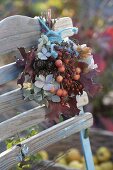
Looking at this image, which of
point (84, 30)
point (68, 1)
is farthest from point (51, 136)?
point (68, 1)

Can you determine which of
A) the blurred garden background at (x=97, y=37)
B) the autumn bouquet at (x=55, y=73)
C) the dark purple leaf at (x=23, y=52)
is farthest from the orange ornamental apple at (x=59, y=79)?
the blurred garden background at (x=97, y=37)

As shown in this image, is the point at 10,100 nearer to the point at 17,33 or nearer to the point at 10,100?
the point at 10,100

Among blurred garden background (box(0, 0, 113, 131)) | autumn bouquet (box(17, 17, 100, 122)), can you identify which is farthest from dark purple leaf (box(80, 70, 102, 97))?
blurred garden background (box(0, 0, 113, 131))

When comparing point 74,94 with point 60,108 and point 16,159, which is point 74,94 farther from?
point 16,159

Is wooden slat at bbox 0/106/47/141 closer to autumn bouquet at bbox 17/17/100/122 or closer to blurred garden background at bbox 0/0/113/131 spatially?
autumn bouquet at bbox 17/17/100/122

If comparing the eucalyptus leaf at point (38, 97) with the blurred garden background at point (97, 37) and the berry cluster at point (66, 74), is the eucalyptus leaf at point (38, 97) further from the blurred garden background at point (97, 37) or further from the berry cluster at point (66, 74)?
the blurred garden background at point (97, 37)

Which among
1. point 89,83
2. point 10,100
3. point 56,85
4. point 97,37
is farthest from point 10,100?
point 97,37
